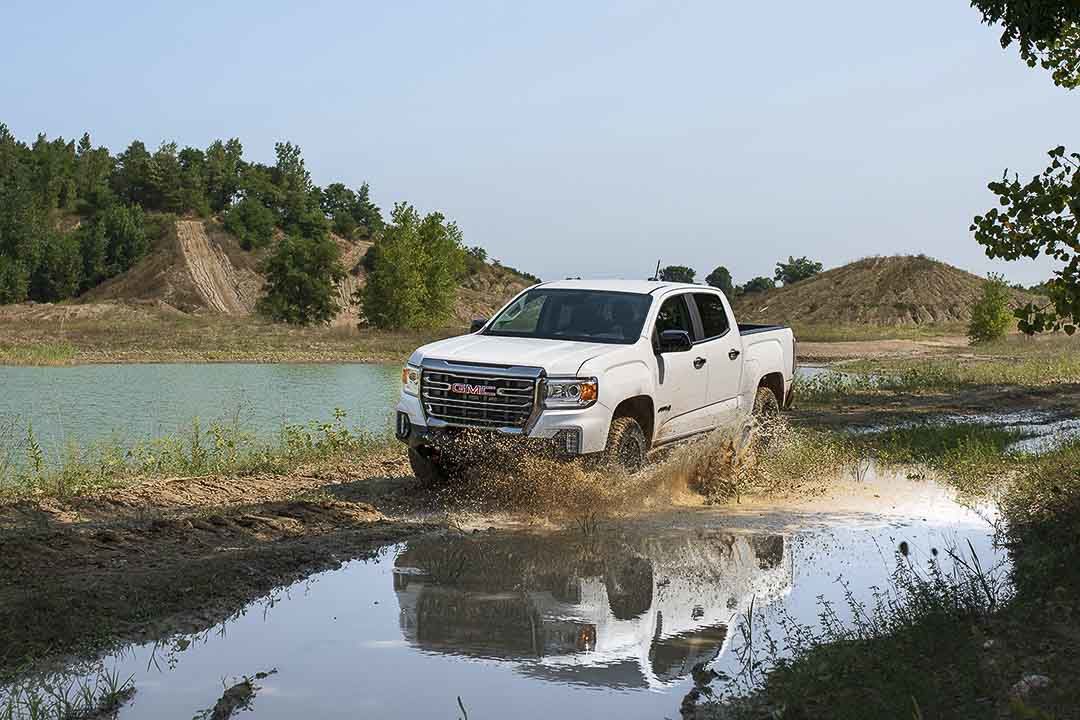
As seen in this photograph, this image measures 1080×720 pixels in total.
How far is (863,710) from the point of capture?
18.1ft

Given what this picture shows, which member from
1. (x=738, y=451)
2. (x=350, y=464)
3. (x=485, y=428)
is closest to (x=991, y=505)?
(x=738, y=451)

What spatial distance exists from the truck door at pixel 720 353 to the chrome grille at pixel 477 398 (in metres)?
2.56

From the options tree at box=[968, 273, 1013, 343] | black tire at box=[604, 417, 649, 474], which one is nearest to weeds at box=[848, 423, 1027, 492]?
black tire at box=[604, 417, 649, 474]

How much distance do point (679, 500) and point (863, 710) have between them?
757 cm

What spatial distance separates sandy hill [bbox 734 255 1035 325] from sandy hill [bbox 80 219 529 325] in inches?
1544

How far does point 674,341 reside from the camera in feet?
40.7

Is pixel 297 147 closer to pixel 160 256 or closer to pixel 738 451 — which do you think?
pixel 160 256

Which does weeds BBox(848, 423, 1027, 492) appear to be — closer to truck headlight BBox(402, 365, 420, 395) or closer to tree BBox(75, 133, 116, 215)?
Result: truck headlight BBox(402, 365, 420, 395)

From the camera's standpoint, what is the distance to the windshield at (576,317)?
41.4ft

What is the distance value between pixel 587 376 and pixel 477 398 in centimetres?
103

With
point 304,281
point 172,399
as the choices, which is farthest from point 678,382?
point 304,281

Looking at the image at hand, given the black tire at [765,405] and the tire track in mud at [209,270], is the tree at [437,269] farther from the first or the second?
the black tire at [765,405]

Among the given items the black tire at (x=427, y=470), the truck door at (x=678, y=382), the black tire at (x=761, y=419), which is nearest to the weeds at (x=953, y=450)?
the black tire at (x=761, y=419)

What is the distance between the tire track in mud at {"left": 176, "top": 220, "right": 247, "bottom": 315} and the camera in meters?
128
